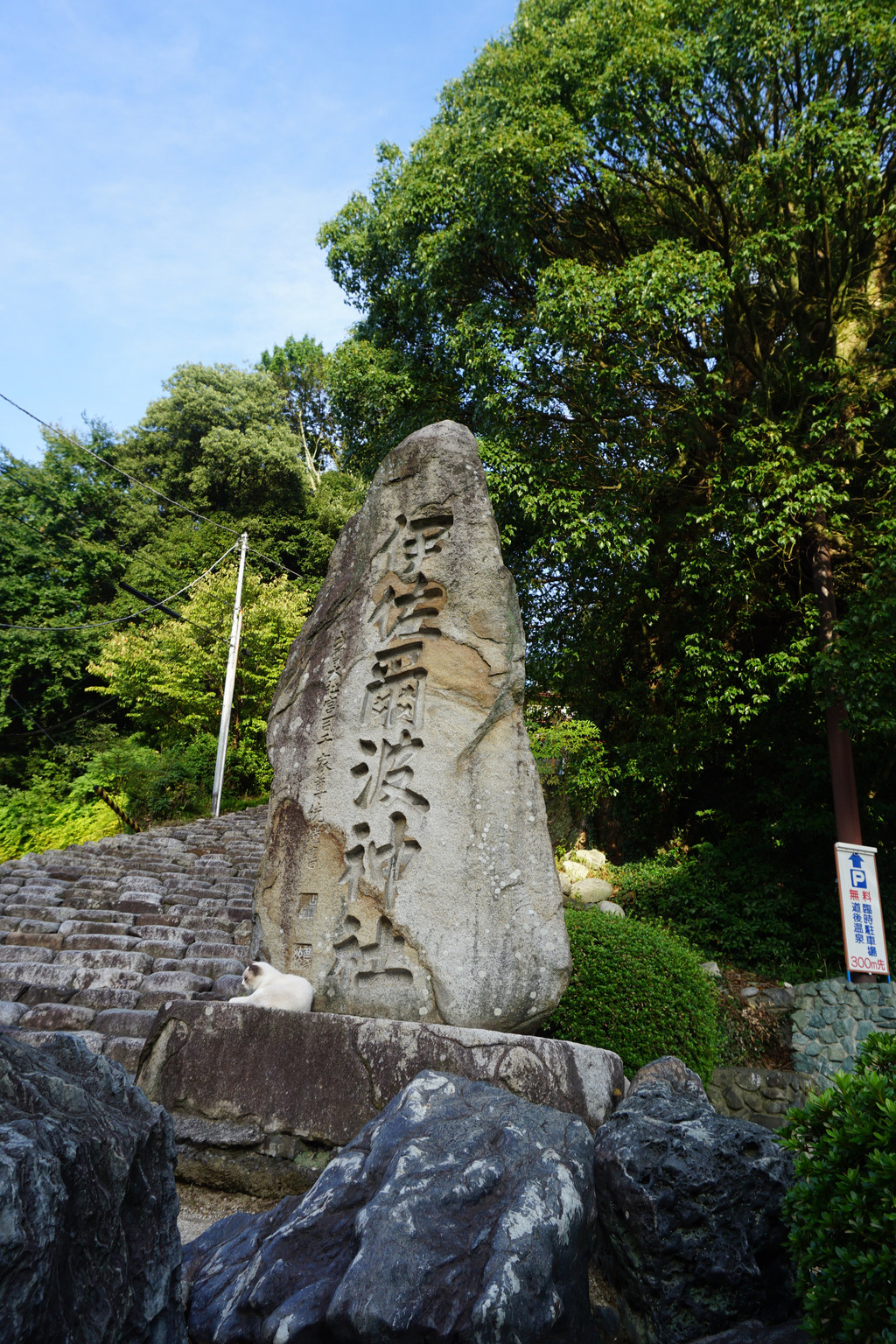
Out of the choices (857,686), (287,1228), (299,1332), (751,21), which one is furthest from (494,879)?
(751,21)

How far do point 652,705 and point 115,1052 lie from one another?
9.26 meters

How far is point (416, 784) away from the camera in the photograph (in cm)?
421

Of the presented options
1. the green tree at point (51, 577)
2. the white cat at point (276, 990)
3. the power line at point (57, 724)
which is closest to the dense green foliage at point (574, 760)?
the white cat at point (276, 990)

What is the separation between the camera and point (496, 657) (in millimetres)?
4371

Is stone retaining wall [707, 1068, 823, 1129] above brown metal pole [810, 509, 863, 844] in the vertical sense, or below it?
below

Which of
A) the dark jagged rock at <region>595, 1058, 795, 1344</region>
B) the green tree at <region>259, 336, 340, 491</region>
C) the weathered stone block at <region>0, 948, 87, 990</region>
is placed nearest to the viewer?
the dark jagged rock at <region>595, 1058, 795, 1344</region>

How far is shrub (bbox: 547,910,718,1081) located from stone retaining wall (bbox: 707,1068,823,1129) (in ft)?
8.89

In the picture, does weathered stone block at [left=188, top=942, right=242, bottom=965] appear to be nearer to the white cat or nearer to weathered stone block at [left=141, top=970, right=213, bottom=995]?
weathered stone block at [left=141, top=970, right=213, bottom=995]

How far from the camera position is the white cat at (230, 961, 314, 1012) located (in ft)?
12.6

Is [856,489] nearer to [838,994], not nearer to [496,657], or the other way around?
[838,994]

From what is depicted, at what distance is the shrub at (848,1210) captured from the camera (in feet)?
5.79

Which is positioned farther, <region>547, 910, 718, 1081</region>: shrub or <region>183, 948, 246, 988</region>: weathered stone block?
<region>183, 948, 246, 988</region>: weathered stone block

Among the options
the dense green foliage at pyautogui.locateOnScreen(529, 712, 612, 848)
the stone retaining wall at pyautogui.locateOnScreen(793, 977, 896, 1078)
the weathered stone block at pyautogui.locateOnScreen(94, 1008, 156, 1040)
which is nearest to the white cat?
the weathered stone block at pyautogui.locateOnScreen(94, 1008, 156, 1040)

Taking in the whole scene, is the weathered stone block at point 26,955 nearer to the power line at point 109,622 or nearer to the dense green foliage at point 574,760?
the dense green foliage at point 574,760
